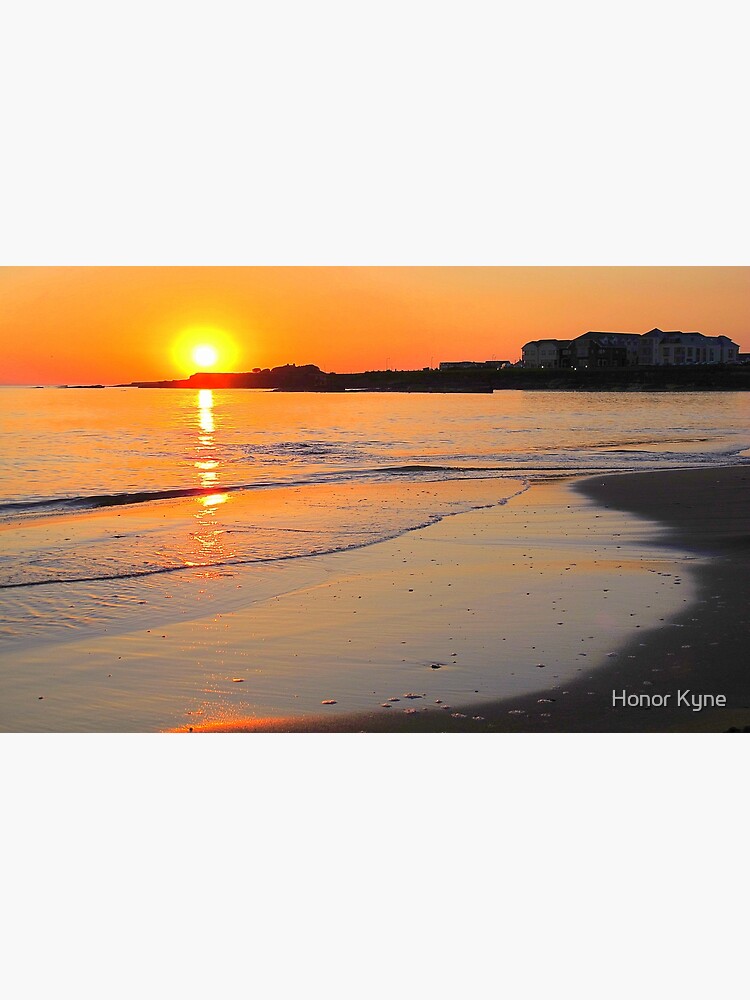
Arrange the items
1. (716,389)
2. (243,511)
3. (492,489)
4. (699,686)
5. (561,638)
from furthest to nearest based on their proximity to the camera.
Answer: (716,389)
(492,489)
(243,511)
(561,638)
(699,686)

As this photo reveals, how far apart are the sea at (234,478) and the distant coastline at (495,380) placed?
1049 mm

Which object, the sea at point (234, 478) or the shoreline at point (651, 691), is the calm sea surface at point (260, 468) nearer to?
the sea at point (234, 478)

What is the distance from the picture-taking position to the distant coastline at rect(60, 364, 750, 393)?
35.4ft

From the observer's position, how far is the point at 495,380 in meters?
27.6

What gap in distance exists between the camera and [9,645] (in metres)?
5.53

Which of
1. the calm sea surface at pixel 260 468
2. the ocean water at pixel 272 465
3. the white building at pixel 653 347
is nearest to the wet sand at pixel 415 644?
the calm sea surface at pixel 260 468

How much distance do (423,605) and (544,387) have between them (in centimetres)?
2399

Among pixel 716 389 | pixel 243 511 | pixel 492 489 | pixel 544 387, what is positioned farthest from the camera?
pixel 544 387

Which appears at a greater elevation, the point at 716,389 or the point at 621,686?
A: the point at 716,389

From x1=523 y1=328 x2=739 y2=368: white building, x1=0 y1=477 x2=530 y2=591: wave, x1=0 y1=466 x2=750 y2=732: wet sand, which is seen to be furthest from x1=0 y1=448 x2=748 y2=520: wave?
x1=0 y1=466 x2=750 y2=732: wet sand

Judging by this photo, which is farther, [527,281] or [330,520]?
[330,520]

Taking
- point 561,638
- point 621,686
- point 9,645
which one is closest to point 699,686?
point 621,686

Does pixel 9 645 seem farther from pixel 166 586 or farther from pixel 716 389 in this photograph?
pixel 716 389

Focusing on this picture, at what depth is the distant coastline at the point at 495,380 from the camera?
10.8m
